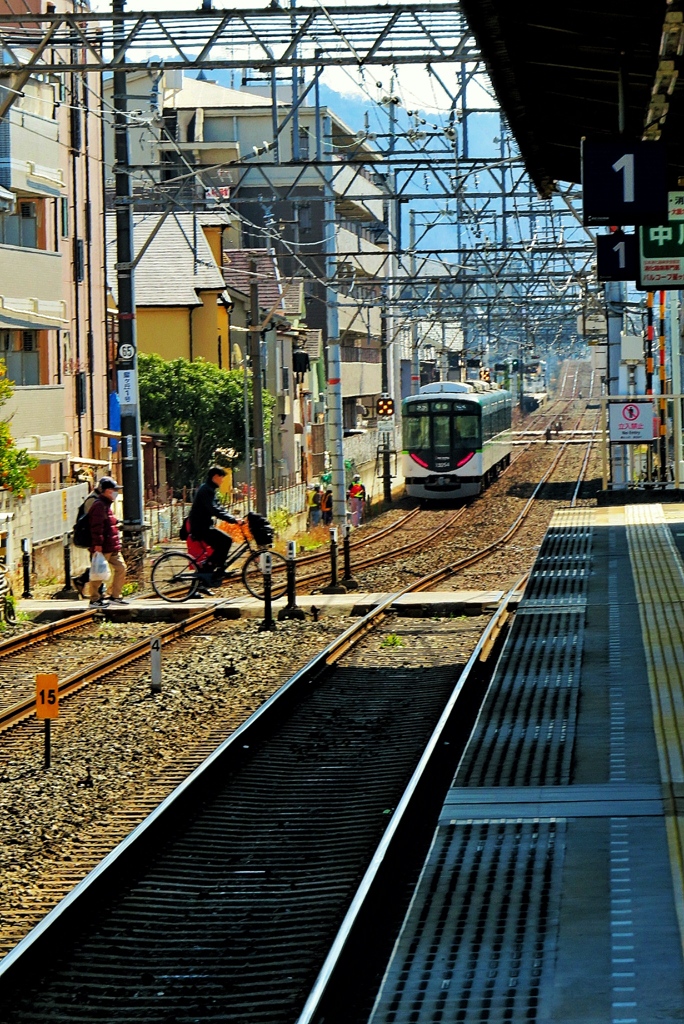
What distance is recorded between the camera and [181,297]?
1811 inches

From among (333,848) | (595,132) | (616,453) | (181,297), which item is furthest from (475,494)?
(333,848)

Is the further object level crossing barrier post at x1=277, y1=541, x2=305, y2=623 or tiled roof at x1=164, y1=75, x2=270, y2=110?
tiled roof at x1=164, y1=75, x2=270, y2=110

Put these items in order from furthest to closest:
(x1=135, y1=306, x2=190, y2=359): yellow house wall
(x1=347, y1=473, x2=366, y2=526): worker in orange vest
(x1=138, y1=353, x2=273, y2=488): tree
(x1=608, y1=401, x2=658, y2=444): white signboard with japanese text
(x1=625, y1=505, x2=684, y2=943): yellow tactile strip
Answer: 1. (x1=135, y1=306, x2=190, y2=359): yellow house wall
2. (x1=138, y1=353, x2=273, y2=488): tree
3. (x1=347, y1=473, x2=366, y2=526): worker in orange vest
4. (x1=608, y1=401, x2=658, y2=444): white signboard with japanese text
5. (x1=625, y1=505, x2=684, y2=943): yellow tactile strip

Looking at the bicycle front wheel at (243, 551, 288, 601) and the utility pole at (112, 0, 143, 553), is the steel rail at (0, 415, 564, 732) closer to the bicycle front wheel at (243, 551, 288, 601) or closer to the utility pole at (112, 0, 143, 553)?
the bicycle front wheel at (243, 551, 288, 601)

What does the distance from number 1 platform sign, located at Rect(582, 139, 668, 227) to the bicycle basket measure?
25.6ft

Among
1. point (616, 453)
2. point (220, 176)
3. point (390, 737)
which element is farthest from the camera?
point (220, 176)

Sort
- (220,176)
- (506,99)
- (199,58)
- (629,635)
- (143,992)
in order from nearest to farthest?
1. (143,992)
2. (629,635)
3. (506,99)
4. (199,58)
5. (220,176)

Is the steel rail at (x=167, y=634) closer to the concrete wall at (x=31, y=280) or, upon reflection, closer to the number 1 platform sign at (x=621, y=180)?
the number 1 platform sign at (x=621, y=180)

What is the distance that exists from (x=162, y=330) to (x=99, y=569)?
1149 inches

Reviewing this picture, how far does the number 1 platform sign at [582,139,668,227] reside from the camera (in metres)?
12.0

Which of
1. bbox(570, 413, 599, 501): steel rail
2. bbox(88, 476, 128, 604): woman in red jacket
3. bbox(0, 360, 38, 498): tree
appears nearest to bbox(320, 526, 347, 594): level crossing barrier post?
bbox(88, 476, 128, 604): woman in red jacket

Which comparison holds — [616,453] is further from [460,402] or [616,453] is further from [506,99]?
[506,99]

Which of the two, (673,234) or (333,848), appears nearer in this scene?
(333,848)

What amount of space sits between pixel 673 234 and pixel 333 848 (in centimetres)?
826
